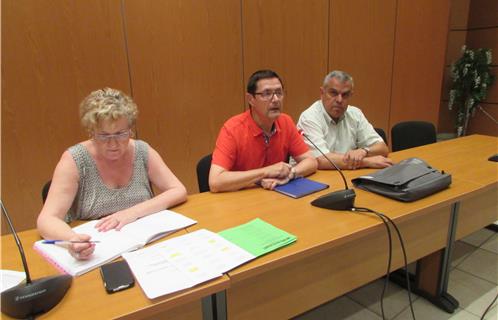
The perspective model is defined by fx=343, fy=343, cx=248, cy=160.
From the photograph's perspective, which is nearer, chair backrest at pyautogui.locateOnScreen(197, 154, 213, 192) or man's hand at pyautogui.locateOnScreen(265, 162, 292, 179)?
man's hand at pyautogui.locateOnScreen(265, 162, 292, 179)

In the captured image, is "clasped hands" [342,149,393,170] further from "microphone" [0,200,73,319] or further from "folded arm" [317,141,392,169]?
"microphone" [0,200,73,319]

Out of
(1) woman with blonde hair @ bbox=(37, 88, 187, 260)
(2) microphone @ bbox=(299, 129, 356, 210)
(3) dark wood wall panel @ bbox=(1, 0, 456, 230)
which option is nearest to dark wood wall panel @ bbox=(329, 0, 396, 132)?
(3) dark wood wall panel @ bbox=(1, 0, 456, 230)

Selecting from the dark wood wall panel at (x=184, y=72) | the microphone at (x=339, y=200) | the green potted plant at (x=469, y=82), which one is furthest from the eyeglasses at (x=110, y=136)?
the green potted plant at (x=469, y=82)

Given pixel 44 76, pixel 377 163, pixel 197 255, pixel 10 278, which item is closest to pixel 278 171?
pixel 377 163

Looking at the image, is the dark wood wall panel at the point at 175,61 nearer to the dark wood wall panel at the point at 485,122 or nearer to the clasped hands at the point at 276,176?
the clasped hands at the point at 276,176

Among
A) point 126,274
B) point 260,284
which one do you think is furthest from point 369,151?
point 126,274

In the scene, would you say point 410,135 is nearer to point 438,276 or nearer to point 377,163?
point 377,163

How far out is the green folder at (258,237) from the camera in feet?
3.94

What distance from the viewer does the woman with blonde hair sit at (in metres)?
1.42

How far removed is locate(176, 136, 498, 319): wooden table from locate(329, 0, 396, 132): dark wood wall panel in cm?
233

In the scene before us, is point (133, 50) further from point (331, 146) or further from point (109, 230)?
point (109, 230)

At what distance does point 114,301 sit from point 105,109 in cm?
82

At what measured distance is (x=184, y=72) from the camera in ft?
10.3

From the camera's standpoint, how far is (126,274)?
105cm
